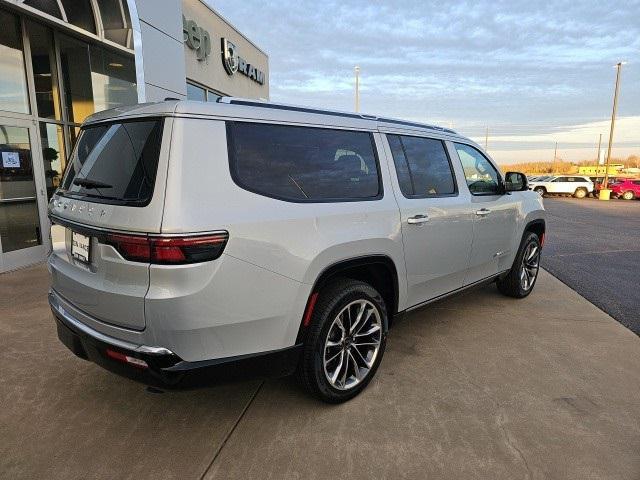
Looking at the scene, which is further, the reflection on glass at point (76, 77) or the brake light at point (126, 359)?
the reflection on glass at point (76, 77)

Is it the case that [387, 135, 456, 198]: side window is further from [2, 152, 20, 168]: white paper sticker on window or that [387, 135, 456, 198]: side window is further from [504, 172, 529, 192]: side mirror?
[2, 152, 20, 168]: white paper sticker on window

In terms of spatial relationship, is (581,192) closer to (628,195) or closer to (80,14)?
(628,195)

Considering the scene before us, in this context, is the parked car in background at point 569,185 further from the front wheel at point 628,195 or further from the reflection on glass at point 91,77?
the reflection on glass at point 91,77

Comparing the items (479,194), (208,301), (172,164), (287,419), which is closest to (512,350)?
(479,194)

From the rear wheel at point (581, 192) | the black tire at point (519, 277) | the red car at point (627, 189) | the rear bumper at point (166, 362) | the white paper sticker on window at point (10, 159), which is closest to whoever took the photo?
the rear bumper at point (166, 362)

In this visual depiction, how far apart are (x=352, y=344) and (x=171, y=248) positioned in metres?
1.48

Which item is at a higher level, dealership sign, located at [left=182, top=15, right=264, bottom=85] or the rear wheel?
dealership sign, located at [left=182, top=15, right=264, bottom=85]

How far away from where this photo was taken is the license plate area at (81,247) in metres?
2.34

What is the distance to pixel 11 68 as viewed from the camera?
6.80 metres

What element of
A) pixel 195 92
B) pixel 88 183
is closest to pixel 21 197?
pixel 88 183

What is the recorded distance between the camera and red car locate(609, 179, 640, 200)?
28.4 metres

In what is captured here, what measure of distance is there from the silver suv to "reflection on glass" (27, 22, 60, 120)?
5.69 m

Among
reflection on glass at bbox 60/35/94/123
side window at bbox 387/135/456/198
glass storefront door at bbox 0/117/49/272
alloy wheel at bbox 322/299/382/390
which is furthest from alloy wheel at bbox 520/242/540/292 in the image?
reflection on glass at bbox 60/35/94/123

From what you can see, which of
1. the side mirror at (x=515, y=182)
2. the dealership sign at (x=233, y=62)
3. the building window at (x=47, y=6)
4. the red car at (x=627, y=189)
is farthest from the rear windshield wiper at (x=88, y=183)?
the red car at (x=627, y=189)
